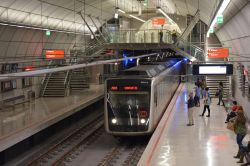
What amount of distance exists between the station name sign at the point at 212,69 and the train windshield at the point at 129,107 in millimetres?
4307

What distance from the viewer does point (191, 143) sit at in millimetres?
12727

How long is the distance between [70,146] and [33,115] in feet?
7.58

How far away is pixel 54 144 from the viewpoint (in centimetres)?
1645

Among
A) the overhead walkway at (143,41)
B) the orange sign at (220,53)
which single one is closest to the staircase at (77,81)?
the overhead walkway at (143,41)

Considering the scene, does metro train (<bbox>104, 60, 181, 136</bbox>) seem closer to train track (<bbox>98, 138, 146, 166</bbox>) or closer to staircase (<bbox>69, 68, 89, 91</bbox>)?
train track (<bbox>98, 138, 146, 166</bbox>)

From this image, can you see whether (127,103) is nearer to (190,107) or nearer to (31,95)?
(190,107)

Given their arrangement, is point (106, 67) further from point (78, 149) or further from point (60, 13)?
point (78, 149)

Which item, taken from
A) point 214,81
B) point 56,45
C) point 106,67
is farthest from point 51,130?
point 106,67

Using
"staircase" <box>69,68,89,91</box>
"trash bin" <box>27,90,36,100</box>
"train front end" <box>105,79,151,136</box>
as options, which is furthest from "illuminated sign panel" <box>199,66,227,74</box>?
"staircase" <box>69,68,89,91</box>

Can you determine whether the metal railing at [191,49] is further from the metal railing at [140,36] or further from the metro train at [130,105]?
the metro train at [130,105]

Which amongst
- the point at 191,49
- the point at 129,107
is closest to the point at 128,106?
the point at 129,107

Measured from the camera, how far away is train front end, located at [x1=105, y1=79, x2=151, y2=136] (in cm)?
1447

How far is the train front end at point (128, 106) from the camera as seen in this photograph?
1447 cm

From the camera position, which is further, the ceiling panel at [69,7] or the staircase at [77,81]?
the staircase at [77,81]
